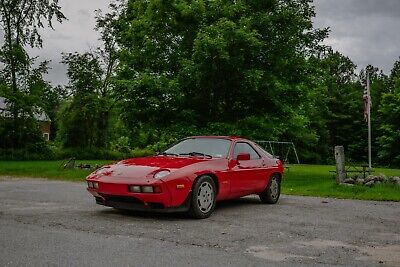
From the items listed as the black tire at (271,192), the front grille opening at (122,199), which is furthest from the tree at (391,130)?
the front grille opening at (122,199)

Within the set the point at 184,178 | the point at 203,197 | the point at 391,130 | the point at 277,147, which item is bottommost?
the point at 203,197

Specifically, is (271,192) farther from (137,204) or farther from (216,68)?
(216,68)

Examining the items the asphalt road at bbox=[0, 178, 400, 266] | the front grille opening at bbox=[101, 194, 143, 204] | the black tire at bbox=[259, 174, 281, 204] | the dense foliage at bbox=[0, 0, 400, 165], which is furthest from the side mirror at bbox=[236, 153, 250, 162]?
the dense foliage at bbox=[0, 0, 400, 165]

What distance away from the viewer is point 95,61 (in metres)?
42.3

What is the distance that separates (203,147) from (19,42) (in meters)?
30.7

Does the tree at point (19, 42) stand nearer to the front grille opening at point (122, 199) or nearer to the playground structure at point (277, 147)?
the playground structure at point (277, 147)

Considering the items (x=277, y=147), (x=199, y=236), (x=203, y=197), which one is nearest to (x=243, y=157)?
(x=203, y=197)

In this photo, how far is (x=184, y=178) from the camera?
773cm

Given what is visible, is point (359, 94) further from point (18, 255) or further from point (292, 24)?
point (18, 255)

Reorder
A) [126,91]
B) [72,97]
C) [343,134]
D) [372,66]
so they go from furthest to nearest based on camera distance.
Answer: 1. [372,66]
2. [343,134]
3. [72,97]
4. [126,91]

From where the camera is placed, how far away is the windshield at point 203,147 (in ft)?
29.7

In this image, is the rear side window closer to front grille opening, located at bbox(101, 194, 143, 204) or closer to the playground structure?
front grille opening, located at bbox(101, 194, 143, 204)

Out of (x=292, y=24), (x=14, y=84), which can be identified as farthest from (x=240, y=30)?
(x=14, y=84)

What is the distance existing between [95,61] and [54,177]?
25.0 meters
